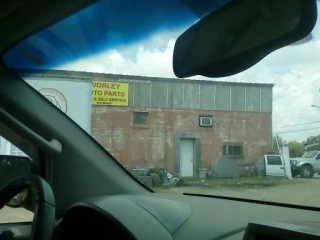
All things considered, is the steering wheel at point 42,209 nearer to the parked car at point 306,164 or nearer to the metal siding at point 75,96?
the metal siding at point 75,96

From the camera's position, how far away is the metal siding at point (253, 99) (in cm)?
321

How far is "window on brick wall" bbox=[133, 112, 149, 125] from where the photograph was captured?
11.9 feet

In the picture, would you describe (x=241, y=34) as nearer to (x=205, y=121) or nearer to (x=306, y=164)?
(x=306, y=164)

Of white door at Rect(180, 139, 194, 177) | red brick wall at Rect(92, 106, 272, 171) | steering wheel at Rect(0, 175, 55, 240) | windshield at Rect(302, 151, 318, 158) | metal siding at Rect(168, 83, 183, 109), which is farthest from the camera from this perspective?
white door at Rect(180, 139, 194, 177)

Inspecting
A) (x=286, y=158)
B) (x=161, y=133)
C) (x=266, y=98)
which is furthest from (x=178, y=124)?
(x=286, y=158)

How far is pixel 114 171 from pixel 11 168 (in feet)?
2.36

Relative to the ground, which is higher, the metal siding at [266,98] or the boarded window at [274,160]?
the metal siding at [266,98]

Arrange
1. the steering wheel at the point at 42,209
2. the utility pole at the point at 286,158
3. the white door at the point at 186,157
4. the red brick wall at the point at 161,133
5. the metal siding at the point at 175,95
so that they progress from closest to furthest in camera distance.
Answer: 1. the steering wheel at the point at 42,209
2. the utility pole at the point at 286,158
3. the metal siding at the point at 175,95
4. the red brick wall at the point at 161,133
5. the white door at the point at 186,157

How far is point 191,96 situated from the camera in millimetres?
3438

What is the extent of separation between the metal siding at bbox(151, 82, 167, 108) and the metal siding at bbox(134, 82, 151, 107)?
4 centimetres

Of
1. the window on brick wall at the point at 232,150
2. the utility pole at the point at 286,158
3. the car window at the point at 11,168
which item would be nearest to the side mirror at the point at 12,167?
the car window at the point at 11,168

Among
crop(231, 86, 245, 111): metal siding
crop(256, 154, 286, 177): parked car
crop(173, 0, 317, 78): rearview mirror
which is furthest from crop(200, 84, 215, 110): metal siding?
crop(173, 0, 317, 78): rearview mirror

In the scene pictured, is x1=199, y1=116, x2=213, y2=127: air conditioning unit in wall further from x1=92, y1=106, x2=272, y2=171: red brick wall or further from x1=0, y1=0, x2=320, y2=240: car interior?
x1=0, y1=0, x2=320, y2=240: car interior

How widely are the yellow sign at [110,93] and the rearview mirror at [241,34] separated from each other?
1222mm
